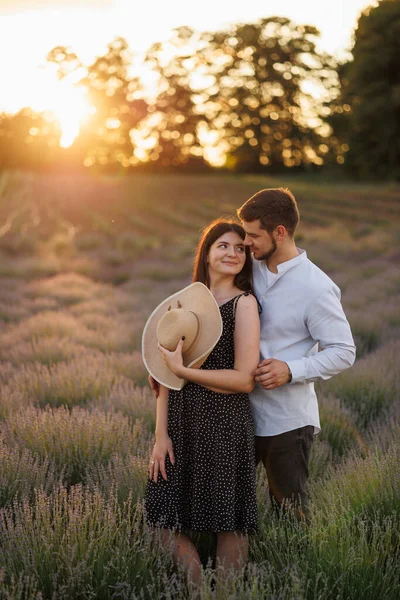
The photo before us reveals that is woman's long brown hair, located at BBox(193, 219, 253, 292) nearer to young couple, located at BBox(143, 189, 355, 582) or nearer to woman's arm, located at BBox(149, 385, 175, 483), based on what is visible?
young couple, located at BBox(143, 189, 355, 582)

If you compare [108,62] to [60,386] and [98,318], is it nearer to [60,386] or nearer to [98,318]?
[98,318]

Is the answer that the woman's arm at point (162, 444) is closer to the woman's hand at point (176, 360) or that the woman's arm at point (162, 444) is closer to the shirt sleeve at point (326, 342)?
the woman's hand at point (176, 360)

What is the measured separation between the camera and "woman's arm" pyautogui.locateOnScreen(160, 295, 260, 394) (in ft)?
9.14

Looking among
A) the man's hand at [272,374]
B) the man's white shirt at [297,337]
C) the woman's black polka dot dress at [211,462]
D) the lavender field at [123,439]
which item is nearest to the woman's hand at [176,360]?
the woman's black polka dot dress at [211,462]

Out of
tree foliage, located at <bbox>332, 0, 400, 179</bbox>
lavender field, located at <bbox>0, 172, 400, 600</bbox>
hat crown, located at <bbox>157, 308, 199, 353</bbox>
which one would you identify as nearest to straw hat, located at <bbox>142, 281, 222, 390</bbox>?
hat crown, located at <bbox>157, 308, 199, 353</bbox>

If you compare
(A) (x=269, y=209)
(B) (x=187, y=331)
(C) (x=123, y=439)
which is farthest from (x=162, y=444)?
(C) (x=123, y=439)

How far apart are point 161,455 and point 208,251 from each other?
3.10 ft

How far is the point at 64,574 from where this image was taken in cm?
265

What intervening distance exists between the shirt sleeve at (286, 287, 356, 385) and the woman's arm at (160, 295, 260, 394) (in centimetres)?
18

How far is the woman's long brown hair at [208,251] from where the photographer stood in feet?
10.1

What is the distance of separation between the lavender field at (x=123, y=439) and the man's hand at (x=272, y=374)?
1.96 ft

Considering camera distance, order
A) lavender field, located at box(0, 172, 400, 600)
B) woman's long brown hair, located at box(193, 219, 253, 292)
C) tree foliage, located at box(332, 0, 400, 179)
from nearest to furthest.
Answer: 1. lavender field, located at box(0, 172, 400, 600)
2. woman's long brown hair, located at box(193, 219, 253, 292)
3. tree foliage, located at box(332, 0, 400, 179)

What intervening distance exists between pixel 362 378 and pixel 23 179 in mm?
37689

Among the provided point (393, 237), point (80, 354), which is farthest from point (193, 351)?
point (393, 237)
